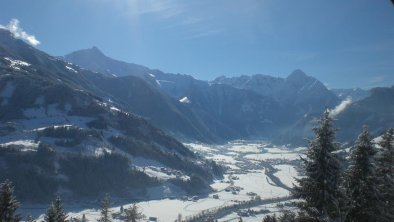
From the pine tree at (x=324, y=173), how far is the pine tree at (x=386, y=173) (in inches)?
200

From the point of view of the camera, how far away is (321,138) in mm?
33969

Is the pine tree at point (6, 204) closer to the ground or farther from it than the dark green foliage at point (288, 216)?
farther from it

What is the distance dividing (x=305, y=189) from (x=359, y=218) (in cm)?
618

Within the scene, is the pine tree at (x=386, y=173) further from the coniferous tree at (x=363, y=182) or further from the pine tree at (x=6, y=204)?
the pine tree at (x=6, y=204)

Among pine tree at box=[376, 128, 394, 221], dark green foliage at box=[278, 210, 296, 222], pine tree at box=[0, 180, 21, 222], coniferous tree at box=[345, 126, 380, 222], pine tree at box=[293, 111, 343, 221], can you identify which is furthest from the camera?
dark green foliage at box=[278, 210, 296, 222]

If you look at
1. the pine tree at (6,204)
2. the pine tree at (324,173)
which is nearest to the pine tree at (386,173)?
the pine tree at (324,173)

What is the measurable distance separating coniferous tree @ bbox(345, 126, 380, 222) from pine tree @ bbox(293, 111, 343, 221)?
2.82 metres

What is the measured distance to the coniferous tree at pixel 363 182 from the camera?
36219mm

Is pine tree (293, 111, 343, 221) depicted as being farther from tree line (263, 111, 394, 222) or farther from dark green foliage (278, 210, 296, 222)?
dark green foliage (278, 210, 296, 222)

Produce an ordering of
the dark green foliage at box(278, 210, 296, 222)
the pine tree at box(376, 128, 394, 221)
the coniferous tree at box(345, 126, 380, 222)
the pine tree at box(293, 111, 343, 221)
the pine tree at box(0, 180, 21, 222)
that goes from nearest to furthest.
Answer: the pine tree at box(293, 111, 343, 221) → the coniferous tree at box(345, 126, 380, 222) → the pine tree at box(376, 128, 394, 221) → the pine tree at box(0, 180, 21, 222) → the dark green foliage at box(278, 210, 296, 222)

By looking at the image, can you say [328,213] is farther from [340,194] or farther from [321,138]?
[321,138]

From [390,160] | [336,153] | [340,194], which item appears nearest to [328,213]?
[340,194]

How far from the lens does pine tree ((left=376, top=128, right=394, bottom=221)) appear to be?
3669 centimetres

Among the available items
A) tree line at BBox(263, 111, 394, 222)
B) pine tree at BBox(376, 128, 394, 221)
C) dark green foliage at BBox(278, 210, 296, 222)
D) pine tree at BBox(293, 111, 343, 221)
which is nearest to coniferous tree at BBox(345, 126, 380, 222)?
tree line at BBox(263, 111, 394, 222)
